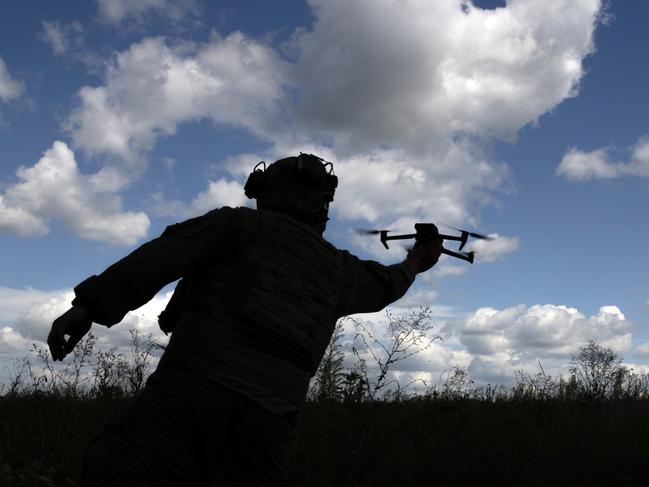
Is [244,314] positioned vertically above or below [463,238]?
below

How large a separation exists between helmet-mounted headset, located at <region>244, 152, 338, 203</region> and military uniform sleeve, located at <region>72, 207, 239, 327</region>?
0.69 m

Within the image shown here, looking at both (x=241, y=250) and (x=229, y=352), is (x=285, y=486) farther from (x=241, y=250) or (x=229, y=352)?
(x=241, y=250)

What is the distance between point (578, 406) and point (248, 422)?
6430mm

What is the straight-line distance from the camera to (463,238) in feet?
12.6

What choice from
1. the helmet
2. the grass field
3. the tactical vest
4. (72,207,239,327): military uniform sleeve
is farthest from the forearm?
the grass field

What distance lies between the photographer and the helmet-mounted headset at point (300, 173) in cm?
311

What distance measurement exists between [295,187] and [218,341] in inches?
37.5

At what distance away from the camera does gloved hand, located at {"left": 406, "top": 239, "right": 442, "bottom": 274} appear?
3.72 m

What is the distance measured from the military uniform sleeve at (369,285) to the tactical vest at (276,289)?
0.75ft

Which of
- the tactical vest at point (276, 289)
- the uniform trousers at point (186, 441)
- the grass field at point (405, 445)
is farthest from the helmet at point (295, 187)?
the grass field at point (405, 445)

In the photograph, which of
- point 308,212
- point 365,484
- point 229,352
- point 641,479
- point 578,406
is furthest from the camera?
point 578,406

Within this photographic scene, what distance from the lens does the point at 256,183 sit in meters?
3.20

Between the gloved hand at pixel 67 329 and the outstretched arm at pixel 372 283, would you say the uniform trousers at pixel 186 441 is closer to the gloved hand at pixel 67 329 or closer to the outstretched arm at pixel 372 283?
the gloved hand at pixel 67 329

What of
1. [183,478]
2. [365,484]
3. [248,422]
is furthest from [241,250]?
[365,484]
